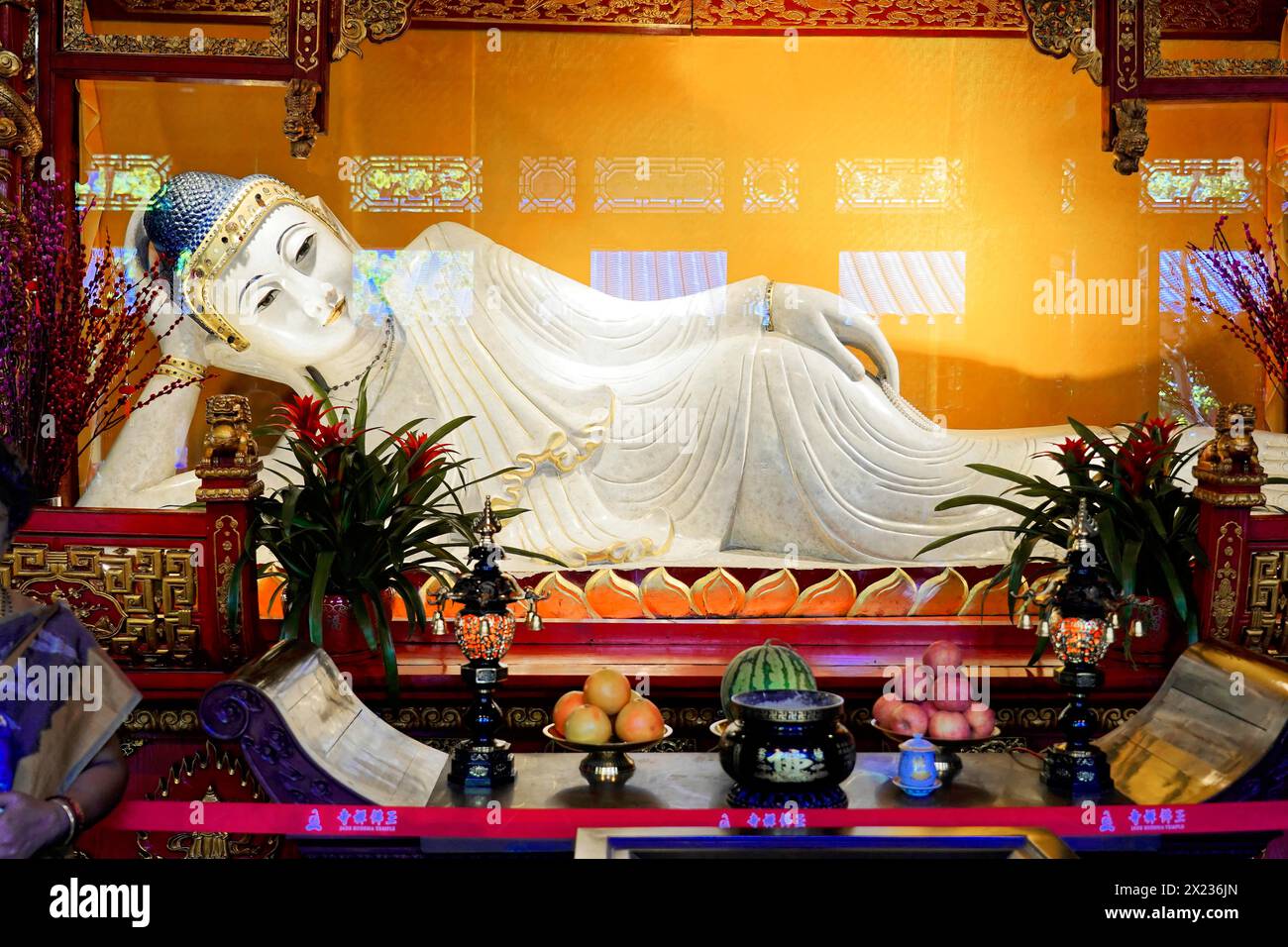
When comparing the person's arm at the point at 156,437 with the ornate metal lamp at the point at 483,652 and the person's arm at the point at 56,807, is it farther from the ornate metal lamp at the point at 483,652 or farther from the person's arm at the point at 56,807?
the person's arm at the point at 56,807

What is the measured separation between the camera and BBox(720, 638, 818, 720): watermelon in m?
2.01

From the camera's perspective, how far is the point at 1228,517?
2.45m

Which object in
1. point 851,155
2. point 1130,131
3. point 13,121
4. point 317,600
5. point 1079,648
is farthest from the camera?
point 851,155

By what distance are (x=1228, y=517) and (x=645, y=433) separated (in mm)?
1682

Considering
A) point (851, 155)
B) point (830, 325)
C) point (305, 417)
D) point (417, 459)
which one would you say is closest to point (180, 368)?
point (305, 417)

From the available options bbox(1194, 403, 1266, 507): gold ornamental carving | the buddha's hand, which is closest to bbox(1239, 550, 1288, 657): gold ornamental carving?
bbox(1194, 403, 1266, 507): gold ornamental carving

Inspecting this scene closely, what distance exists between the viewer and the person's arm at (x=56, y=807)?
1405mm

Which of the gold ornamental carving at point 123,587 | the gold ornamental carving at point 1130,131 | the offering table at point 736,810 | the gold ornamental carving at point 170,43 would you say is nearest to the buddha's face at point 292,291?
the gold ornamental carving at point 170,43

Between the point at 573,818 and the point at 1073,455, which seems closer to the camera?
the point at 573,818

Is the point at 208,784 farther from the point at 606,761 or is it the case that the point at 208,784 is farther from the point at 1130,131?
the point at 1130,131

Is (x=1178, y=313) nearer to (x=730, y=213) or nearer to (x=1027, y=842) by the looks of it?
(x=730, y=213)

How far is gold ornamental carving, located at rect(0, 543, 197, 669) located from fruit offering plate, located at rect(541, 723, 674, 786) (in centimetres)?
88

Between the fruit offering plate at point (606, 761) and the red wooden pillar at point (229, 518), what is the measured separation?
2.54ft
